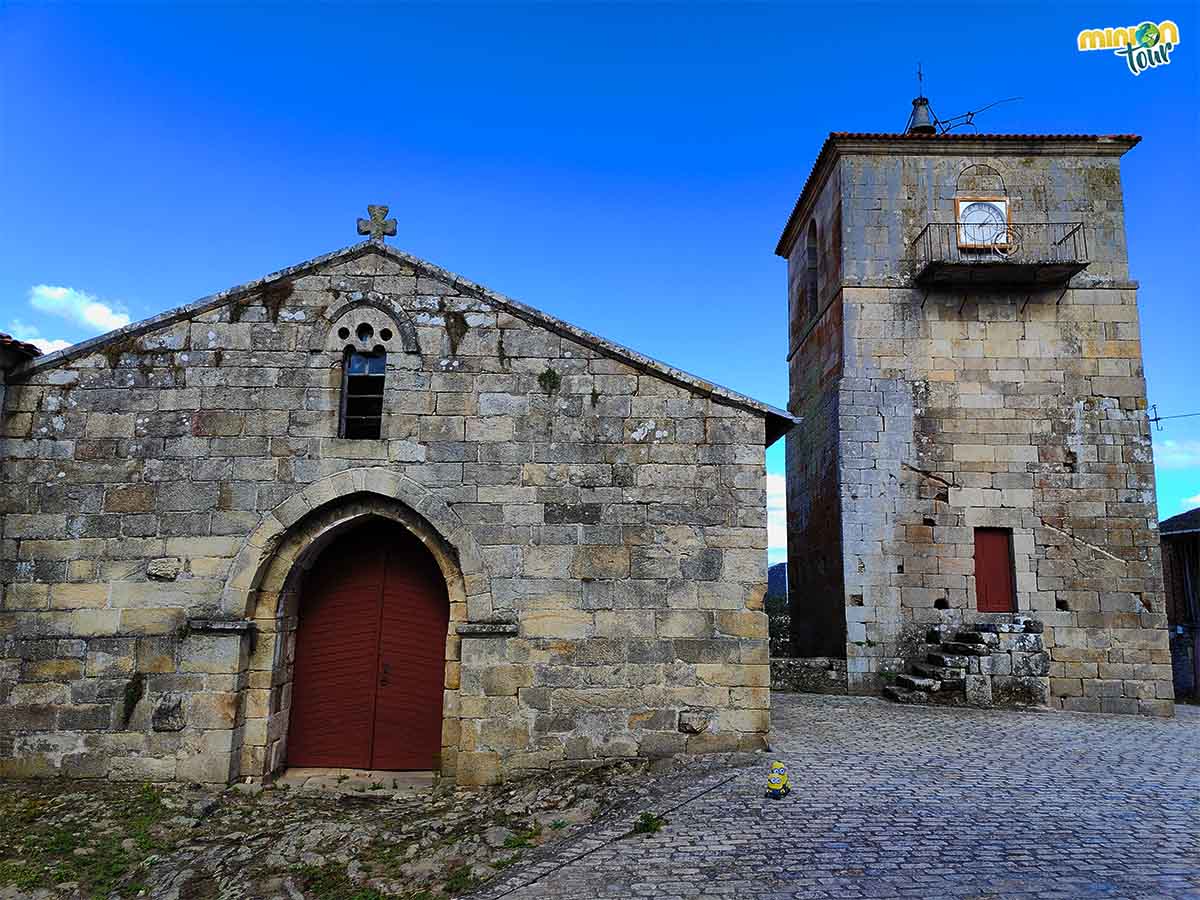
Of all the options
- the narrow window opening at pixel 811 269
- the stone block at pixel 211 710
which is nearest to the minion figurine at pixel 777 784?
the stone block at pixel 211 710

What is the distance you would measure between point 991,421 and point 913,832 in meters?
8.72

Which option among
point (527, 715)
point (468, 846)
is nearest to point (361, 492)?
point (527, 715)

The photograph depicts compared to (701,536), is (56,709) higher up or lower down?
lower down

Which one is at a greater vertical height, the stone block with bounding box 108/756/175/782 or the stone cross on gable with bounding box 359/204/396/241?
the stone cross on gable with bounding box 359/204/396/241

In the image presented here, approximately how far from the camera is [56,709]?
700 cm

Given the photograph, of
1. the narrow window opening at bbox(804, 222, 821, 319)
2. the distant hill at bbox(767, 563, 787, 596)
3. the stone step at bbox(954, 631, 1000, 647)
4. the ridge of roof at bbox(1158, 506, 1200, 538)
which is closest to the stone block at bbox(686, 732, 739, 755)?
the stone step at bbox(954, 631, 1000, 647)

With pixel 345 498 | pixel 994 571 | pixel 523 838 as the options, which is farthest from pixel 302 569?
pixel 994 571

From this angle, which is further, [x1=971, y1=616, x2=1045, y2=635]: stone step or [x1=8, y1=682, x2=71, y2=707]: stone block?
[x1=971, y1=616, x2=1045, y2=635]: stone step

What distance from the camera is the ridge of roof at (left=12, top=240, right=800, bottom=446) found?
7578 millimetres

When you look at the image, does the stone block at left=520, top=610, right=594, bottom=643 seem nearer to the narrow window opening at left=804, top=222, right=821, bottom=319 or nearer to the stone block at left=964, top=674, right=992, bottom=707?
the stone block at left=964, top=674, right=992, bottom=707

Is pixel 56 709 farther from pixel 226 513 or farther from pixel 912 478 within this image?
pixel 912 478

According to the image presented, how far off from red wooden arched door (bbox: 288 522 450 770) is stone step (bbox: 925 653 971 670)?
782 cm

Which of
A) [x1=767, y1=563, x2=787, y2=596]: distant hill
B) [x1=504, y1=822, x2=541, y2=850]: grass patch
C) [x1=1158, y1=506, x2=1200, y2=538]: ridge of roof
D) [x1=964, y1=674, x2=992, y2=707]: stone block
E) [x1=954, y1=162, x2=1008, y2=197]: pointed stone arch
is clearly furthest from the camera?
[x1=767, y1=563, x2=787, y2=596]: distant hill

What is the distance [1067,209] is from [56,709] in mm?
16229
